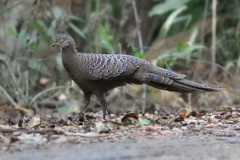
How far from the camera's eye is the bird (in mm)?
5609

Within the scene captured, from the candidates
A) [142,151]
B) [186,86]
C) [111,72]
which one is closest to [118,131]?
[142,151]

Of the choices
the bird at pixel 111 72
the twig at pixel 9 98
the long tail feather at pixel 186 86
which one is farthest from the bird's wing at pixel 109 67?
the twig at pixel 9 98

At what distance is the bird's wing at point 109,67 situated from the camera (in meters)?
5.59

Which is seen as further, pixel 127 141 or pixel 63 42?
pixel 63 42

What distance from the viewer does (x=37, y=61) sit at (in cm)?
918

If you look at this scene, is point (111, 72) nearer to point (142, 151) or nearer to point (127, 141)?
point (127, 141)

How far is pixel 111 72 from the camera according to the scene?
5.58 metres

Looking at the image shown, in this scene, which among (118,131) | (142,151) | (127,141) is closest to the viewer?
(142,151)

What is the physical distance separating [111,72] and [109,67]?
62 mm

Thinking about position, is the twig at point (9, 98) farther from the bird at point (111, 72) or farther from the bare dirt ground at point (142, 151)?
the bare dirt ground at point (142, 151)

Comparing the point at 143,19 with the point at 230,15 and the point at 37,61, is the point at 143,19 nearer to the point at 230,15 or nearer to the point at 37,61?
the point at 230,15

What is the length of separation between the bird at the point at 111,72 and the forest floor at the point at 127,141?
546 mm

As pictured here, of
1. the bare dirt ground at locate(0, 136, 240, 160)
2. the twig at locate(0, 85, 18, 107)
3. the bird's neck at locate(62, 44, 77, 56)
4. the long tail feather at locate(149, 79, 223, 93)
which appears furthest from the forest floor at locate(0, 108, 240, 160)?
the twig at locate(0, 85, 18, 107)

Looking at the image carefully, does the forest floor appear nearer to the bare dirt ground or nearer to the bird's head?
the bare dirt ground
